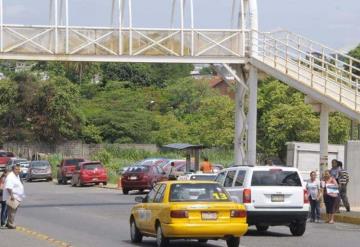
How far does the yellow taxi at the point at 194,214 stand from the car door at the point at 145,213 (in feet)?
0.09

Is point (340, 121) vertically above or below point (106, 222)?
above

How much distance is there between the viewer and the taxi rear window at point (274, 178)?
919 inches

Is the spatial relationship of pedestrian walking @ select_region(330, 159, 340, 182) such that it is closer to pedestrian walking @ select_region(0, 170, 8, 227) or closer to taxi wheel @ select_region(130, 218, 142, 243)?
pedestrian walking @ select_region(0, 170, 8, 227)

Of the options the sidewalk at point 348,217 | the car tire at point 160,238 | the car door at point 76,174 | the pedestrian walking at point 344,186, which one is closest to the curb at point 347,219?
Result: the sidewalk at point 348,217

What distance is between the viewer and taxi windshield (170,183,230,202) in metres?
19.2

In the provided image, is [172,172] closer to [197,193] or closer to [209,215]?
[197,193]

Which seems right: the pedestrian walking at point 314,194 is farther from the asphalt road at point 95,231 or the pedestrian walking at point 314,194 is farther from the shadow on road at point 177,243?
the shadow on road at point 177,243

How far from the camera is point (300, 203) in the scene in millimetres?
23266

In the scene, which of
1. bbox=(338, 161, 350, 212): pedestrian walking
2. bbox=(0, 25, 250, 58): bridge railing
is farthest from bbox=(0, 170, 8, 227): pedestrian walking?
bbox=(0, 25, 250, 58): bridge railing

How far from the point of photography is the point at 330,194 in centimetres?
2852

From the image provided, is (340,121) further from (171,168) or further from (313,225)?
(313,225)

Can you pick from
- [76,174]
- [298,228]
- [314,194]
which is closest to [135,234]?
[298,228]

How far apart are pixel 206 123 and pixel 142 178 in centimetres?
3720

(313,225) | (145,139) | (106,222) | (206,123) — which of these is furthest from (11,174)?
(145,139)
